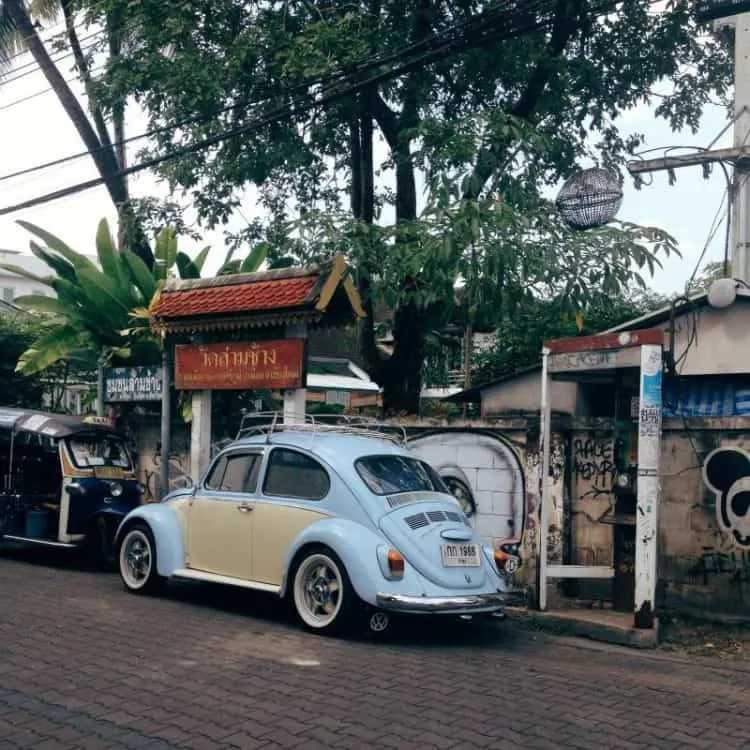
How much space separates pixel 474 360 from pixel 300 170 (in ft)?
18.2

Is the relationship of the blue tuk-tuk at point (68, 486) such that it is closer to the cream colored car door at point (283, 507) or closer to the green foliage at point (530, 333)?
the cream colored car door at point (283, 507)

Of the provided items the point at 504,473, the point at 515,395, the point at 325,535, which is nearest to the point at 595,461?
the point at 504,473

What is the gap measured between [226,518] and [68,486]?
4005 millimetres

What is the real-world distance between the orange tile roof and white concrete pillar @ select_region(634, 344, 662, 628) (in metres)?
4.25

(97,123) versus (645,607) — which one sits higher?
(97,123)

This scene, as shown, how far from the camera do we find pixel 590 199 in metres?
11.7

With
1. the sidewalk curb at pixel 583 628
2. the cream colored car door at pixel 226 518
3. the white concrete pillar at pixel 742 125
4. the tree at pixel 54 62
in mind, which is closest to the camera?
the sidewalk curb at pixel 583 628

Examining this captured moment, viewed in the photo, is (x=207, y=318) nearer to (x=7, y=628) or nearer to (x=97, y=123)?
(x=7, y=628)

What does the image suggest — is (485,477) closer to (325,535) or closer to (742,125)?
(325,535)

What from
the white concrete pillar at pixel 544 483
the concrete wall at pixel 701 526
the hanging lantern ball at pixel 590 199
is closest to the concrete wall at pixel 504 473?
the white concrete pillar at pixel 544 483

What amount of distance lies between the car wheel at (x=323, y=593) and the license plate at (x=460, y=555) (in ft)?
2.76

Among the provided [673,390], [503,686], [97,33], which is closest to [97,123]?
[97,33]

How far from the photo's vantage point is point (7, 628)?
8188 millimetres

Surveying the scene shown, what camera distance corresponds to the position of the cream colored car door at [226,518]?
927 cm
